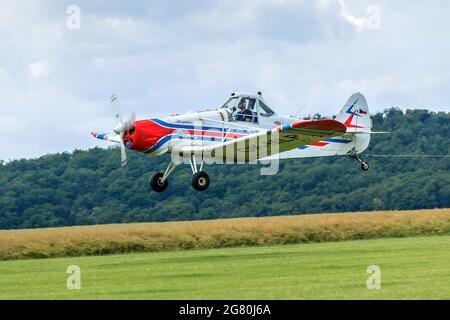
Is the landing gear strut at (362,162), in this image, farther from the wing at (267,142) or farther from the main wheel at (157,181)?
the main wheel at (157,181)

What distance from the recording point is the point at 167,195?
322ft

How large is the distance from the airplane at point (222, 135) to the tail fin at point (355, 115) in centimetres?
427

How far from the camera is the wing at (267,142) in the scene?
109ft

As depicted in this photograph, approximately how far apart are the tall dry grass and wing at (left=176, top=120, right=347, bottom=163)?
9949 mm

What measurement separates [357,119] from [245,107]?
7271mm

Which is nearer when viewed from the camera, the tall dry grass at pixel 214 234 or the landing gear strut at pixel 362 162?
the landing gear strut at pixel 362 162

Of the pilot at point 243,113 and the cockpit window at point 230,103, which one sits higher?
the cockpit window at point 230,103

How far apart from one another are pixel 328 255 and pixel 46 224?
189 ft

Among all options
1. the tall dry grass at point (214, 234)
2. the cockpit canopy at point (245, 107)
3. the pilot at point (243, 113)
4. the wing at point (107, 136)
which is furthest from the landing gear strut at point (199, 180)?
the tall dry grass at point (214, 234)

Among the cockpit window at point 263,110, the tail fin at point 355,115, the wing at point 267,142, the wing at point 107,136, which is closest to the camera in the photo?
the wing at point 267,142

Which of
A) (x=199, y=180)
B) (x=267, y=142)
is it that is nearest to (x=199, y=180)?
(x=199, y=180)
